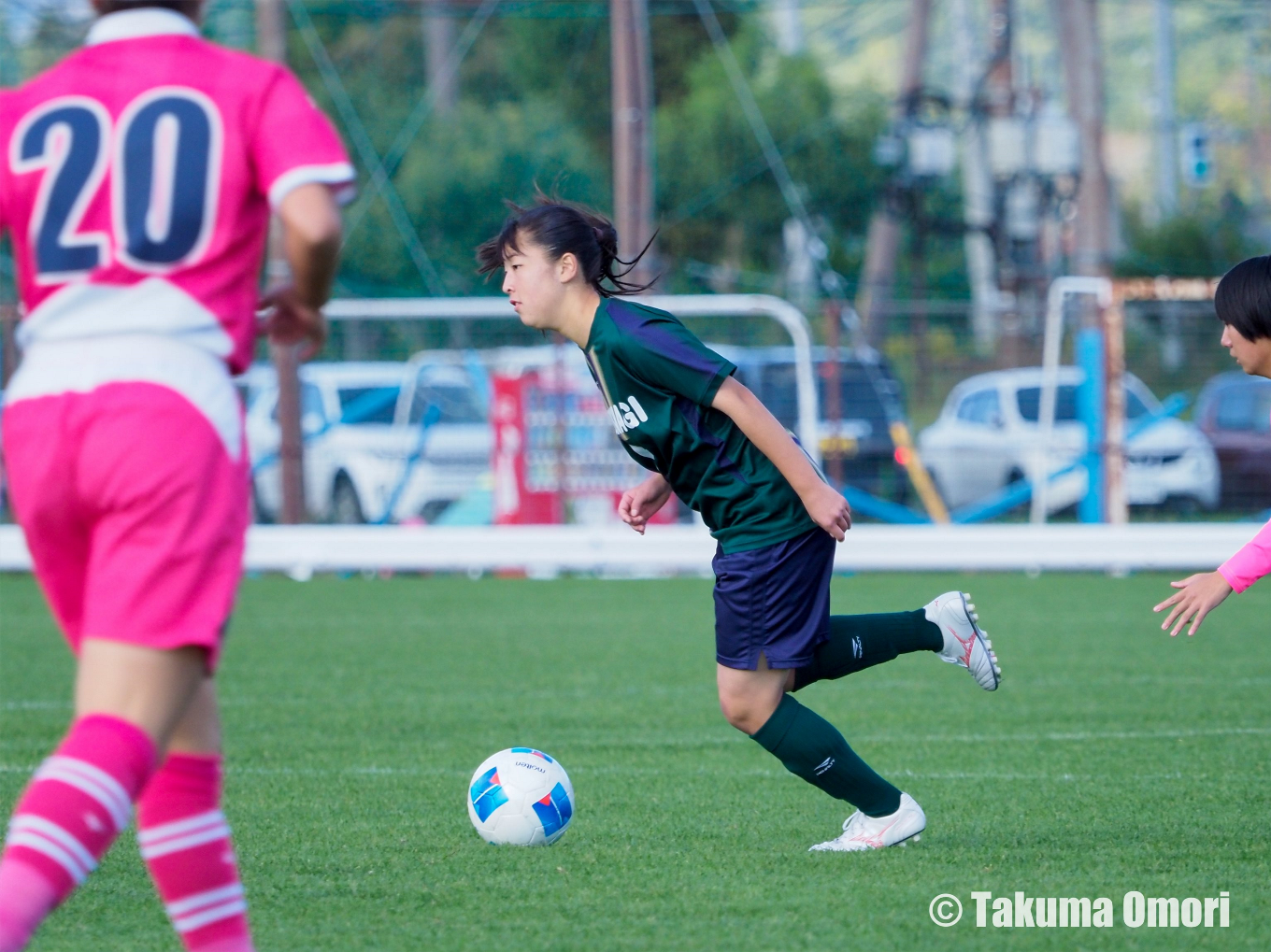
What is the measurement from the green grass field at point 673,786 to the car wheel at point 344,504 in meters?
5.31

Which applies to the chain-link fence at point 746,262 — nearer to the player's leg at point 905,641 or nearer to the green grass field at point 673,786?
the green grass field at point 673,786

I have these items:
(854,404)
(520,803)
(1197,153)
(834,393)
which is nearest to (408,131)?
(1197,153)

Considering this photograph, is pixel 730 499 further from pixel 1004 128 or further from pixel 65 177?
pixel 1004 128

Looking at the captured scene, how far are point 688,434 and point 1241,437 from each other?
1341 cm

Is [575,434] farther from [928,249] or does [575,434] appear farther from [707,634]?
[928,249]

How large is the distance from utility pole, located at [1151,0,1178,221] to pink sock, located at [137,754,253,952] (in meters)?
37.2

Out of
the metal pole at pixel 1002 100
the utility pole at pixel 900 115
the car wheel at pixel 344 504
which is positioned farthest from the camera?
the utility pole at pixel 900 115

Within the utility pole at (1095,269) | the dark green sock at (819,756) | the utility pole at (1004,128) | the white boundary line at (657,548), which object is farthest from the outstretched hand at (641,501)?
the utility pole at (1004,128)

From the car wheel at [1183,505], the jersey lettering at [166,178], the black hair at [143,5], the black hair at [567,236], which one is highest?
the black hair at [143,5]

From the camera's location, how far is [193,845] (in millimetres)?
2807

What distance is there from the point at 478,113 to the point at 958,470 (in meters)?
17.2

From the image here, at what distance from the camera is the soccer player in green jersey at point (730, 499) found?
4281 millimetres

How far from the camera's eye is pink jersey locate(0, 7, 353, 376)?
2.69 m

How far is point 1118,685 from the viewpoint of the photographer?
26.2 ft
